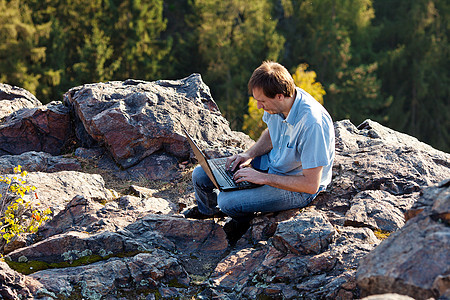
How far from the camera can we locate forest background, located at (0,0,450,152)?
22.5 meters

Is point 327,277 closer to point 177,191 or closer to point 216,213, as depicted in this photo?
point 216,213

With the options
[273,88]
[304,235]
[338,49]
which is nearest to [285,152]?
[273,88]

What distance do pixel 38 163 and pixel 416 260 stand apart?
19.1ft

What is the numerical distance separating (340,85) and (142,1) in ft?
42.3

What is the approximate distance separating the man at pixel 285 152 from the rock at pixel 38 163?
3569 mm

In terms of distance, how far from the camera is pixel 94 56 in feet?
74.3

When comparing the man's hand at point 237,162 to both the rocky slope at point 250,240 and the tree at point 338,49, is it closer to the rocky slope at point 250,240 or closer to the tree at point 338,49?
the rocky slope at point 250,240

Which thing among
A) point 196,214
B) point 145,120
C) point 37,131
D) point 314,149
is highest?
point 314,149

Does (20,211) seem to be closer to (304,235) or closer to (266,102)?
(266,102)

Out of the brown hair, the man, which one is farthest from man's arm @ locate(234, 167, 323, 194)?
the brown hair

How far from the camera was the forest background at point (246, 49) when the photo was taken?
2248 cm

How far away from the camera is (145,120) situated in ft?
24.0

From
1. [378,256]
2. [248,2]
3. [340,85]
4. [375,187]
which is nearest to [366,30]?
[340,85]

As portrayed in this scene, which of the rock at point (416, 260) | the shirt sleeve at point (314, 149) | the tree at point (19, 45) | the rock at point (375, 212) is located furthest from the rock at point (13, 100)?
the tree at point (19, 45)
